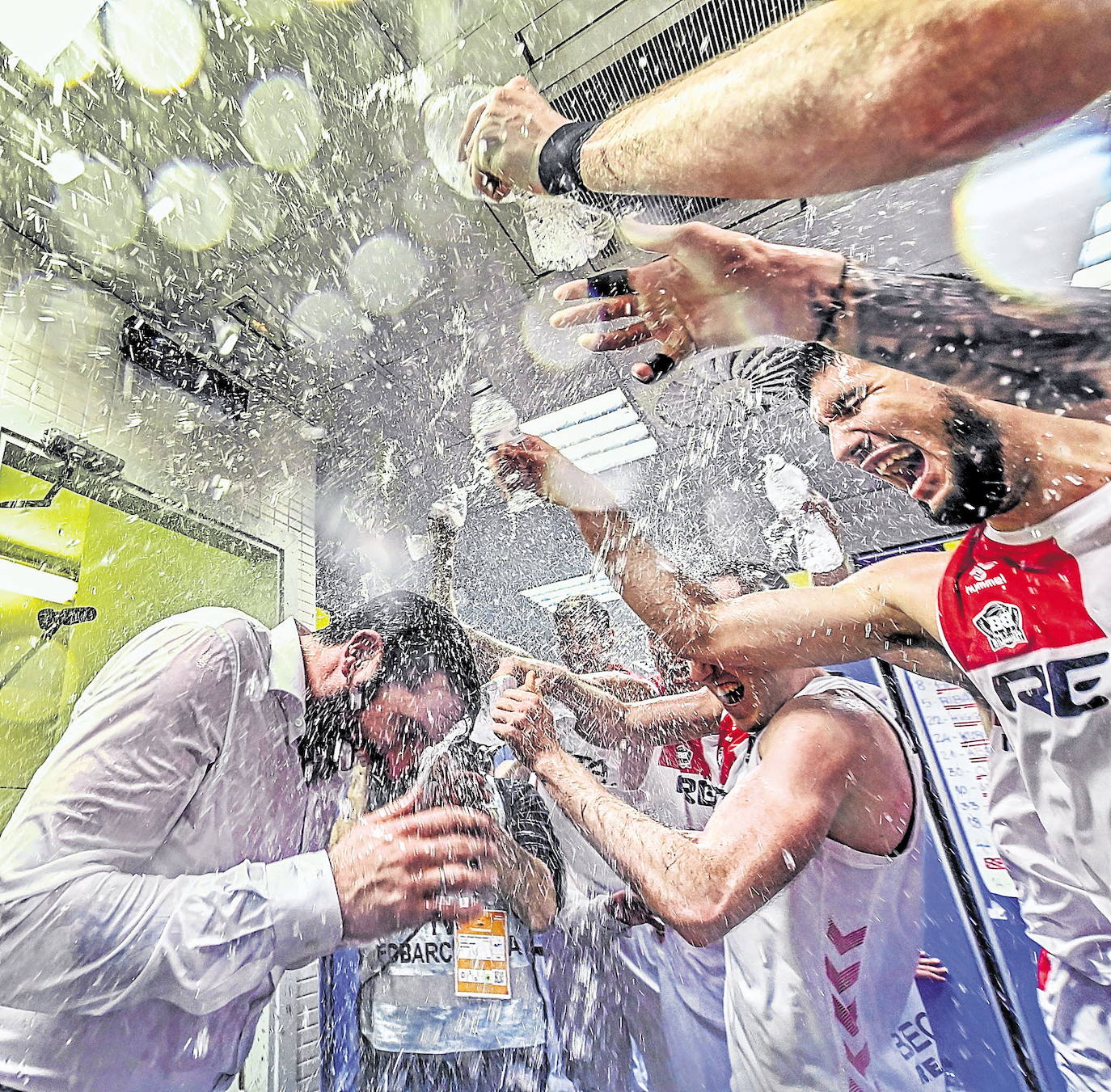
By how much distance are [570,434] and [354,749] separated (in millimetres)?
1706

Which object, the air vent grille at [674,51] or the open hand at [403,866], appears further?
the air vent grille at [674,51]

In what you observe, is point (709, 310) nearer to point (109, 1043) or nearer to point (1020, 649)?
point (1020, 649)

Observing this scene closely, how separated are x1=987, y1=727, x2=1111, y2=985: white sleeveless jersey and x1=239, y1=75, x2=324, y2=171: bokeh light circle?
261 centimetres

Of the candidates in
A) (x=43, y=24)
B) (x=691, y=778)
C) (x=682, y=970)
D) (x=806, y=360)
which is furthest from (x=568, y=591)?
(x=43, y=24)

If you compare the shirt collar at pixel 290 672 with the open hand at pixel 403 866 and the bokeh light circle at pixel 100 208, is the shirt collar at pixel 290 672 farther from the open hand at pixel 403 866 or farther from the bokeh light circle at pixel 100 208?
the bokeh light circle at pixel 100 208

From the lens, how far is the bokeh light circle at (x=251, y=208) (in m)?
1.78

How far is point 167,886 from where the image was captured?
4.30 feet

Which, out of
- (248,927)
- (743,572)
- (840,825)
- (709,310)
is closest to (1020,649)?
(840,825)

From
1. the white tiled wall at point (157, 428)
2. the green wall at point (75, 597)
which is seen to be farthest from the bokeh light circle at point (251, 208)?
the green wall at point (75, 597)

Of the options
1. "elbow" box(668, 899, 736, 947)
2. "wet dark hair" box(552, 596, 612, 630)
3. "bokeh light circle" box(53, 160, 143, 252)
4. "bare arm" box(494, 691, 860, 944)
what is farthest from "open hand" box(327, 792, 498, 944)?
"bokeh light circle" box(53, 160, 143, 252)

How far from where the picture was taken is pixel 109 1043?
1308 millimetres

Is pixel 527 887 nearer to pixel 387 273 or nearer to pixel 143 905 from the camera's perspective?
pixel 143 905

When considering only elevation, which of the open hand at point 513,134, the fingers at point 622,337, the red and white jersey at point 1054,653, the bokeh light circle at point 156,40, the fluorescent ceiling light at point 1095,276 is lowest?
the red and white jersey at point 1054,653

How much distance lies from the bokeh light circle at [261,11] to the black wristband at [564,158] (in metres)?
1.13
